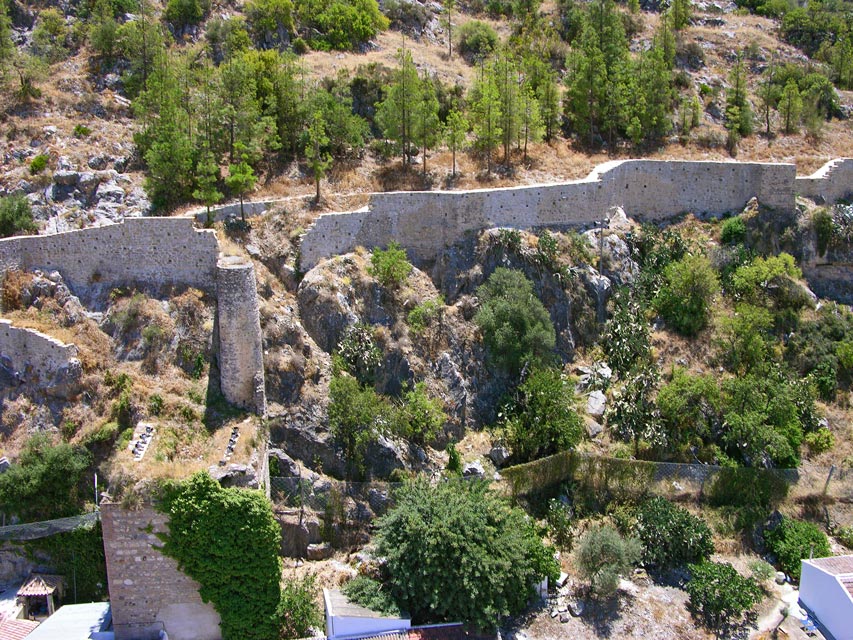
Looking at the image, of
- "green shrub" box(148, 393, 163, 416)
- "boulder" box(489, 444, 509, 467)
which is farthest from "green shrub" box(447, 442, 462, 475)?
Result: "green shrub" box(148, 393, 163, 416)

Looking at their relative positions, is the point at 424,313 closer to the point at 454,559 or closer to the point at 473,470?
the point at 473,470

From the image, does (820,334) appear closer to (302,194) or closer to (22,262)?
(302,194)

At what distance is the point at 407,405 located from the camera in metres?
26.9

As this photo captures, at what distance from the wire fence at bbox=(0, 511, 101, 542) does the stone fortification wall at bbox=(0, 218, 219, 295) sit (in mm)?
7518

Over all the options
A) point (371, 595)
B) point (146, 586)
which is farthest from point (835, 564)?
point (146, 586)

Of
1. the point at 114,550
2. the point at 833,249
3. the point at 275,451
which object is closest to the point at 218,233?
the point at 275,451

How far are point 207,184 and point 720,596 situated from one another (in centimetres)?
2102

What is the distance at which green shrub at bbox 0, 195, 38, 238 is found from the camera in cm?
2847

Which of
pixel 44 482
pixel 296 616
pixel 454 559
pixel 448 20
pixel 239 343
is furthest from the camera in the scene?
pixel 448 20

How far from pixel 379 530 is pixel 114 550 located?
23.7 feet

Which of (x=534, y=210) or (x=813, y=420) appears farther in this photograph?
(x=534, y=210)

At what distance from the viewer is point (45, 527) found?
22.4m

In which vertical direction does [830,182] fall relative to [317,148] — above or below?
below

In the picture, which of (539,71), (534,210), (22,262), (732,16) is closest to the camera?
(22,262)
